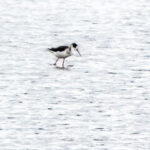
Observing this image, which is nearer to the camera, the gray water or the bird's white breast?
the gray water

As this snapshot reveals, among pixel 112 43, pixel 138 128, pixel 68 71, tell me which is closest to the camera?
pixel 138 128

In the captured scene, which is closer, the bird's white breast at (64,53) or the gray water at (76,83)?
the gray water at (76,83)

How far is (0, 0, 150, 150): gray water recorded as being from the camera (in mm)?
26797

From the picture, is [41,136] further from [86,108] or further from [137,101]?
[137,101]

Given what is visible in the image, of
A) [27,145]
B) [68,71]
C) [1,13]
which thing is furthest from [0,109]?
[1,13]

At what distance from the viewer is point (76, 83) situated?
114 ft

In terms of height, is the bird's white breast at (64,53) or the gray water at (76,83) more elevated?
the bird's white breast at (64,53)

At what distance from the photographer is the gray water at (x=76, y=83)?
2680 centimetres

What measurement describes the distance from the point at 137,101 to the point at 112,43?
13.6 metres

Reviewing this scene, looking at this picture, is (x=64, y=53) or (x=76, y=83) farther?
(x=64, y=53)

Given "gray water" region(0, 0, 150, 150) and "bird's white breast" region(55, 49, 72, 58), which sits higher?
"bird's white breast" region(55, 49, 72, 58)

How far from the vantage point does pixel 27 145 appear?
84.2ft

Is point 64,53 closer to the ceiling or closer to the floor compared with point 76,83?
closer to the ceiling

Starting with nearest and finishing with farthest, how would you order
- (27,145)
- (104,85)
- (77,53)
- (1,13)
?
(27,145), (104,85), (77,53), (1,13)
